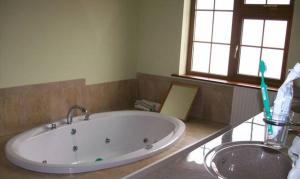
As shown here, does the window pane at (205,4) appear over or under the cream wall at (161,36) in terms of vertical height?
over

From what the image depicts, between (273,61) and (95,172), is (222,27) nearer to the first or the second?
(273,61)

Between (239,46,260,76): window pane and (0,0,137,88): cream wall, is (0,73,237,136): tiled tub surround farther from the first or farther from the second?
(239,46,260,76): window pane

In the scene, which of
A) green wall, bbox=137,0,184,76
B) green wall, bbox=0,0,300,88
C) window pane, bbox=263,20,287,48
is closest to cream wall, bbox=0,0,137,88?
green wall, bbox=0,0,300,88

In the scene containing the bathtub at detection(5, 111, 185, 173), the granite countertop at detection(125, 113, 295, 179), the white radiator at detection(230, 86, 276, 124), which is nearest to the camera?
the granite countertop at detection(125, 113, 295, 179)

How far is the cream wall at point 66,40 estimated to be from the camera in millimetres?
2979

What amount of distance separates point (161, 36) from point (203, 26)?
517mm

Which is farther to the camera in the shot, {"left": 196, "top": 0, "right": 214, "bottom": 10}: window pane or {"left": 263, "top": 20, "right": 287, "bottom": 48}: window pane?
{"left": 196, "top": 0, "right": 214, "bottom": 10}: window pane

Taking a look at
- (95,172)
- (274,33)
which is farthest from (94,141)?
(274,33)

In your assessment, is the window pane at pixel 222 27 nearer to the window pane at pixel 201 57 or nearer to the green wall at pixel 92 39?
the window pane at pixel 201 57

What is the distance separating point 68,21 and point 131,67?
1.13m

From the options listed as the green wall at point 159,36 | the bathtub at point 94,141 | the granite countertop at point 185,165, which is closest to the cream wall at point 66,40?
the green wall at point 159,36

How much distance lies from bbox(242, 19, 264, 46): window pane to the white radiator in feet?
1.73

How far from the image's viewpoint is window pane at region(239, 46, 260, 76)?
3.61 meters

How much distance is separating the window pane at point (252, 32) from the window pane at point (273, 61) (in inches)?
5.4
